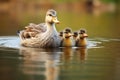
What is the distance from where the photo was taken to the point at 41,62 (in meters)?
13.8

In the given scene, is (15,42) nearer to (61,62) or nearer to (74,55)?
(74,55)

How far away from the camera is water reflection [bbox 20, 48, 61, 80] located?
40.5 feet

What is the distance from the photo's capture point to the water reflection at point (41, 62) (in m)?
12.3

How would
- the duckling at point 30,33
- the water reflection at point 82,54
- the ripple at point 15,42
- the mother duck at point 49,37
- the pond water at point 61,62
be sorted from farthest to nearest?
the ripple at point 15,42
the duckling at point 30,33
the mother duck at point 49,37
the water reflection at point 82,54
the pond water at point 61,62

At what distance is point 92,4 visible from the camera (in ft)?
152

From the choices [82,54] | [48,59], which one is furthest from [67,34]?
[48,59]

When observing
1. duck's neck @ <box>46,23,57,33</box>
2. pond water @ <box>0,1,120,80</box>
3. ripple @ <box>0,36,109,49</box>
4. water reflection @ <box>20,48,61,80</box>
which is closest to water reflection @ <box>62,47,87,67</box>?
pond water @ <box>0,1,120,80</box>

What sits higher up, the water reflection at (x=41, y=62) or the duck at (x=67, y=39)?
the duck at (x=67, y=39)

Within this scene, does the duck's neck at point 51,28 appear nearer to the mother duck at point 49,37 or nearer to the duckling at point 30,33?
the mother duck at point 49,37

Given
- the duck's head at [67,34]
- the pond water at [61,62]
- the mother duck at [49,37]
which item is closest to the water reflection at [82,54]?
the pond water at [61,62]

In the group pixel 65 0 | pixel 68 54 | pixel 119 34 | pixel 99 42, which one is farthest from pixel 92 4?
pixel 68 54

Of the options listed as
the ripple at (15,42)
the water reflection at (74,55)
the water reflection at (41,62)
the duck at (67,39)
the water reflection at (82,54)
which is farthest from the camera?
the ripple at (15,42)

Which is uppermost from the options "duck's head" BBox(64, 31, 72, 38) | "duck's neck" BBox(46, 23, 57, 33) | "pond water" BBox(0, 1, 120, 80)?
"duck's neck" BBox(46, 23, 57, 33)

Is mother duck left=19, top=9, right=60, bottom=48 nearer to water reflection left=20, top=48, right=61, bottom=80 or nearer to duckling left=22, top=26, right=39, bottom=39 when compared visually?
duckling left=22, top=26, right=39, bottom=39
